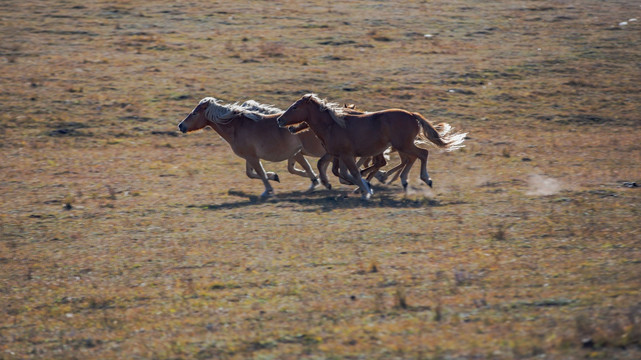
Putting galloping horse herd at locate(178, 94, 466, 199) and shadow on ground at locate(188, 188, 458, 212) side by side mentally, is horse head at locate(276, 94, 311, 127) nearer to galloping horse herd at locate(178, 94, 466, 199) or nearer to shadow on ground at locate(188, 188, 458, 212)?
galloping horse herd at locate(178, 94, 466, 199)

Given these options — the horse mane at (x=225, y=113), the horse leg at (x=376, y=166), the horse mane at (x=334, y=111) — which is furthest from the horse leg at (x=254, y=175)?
the horse mane at (x=334, y=111)

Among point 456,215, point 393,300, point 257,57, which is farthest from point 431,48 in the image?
point 393,300

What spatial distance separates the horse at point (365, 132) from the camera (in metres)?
14.8

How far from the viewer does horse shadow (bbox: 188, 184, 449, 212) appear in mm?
14250

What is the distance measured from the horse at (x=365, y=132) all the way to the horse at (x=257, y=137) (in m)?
0.72

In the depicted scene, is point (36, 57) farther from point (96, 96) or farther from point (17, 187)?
point (17, 187)

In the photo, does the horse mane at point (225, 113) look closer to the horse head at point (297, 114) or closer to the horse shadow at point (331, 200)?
the horse head at point (297, 114)

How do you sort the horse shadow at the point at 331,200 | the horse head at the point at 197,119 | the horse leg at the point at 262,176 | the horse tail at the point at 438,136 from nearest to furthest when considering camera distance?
the horse shadow at the point at 331,200 → the horse tail at the point at 438,136 → the horse leg at the point at 262,176 → the horse head at the point at 197,119

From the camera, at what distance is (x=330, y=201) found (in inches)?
587

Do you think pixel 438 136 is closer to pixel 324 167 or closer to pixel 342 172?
pixel 342 172

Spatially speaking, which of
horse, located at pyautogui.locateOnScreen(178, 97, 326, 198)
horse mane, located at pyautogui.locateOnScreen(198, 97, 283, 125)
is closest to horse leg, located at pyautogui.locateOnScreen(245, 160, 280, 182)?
horse, located at pyautogui.locateOnScreen(178, 97, 326, 198)

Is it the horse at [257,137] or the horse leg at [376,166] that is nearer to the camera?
the horse leg at [376,166]

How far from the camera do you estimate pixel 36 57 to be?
27422 millimetres

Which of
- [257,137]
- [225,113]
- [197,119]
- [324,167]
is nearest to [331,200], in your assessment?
[324,167]
